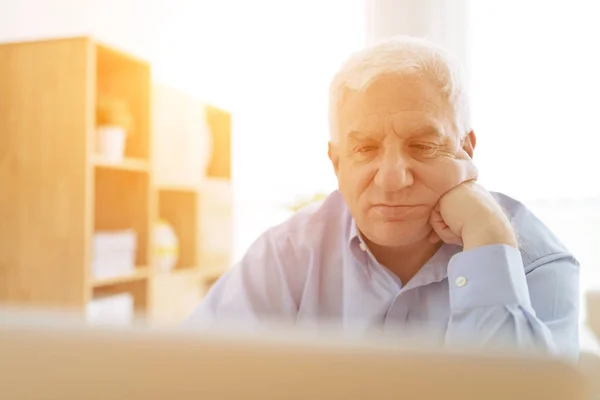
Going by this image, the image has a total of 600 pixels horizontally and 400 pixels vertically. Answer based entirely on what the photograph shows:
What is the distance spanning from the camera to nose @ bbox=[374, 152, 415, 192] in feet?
3.76

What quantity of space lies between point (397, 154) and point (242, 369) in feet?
2.99

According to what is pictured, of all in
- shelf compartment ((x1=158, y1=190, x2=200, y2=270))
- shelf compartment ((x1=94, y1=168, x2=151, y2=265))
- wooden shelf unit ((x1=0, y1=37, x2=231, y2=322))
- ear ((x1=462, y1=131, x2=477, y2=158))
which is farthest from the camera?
shelf compartment ((x1=158, y1=190, x2=200, y2=270))

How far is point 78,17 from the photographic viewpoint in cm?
340

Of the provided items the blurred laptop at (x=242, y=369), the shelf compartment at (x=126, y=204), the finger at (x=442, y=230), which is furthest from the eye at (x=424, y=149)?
the shelf compartment at (x=126, y=204)

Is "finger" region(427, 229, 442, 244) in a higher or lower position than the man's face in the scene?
lower

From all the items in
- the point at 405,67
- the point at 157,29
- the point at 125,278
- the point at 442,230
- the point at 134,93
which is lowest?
the point at 125,278

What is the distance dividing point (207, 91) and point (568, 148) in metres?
2.26

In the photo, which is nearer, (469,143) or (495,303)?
(495,303)

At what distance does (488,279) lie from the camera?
956 mm

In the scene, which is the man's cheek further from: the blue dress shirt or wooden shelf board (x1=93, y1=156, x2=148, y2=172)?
wooden shelf board (x1=93, y1=156, x2=148, y2=172)

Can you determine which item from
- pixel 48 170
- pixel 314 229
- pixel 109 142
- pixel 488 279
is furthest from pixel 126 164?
pixel 488 279

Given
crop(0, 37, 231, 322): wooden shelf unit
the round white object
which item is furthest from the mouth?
the round white object

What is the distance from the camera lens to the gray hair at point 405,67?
3.82 feet

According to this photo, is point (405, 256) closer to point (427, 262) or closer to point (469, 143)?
point (427, 262)
